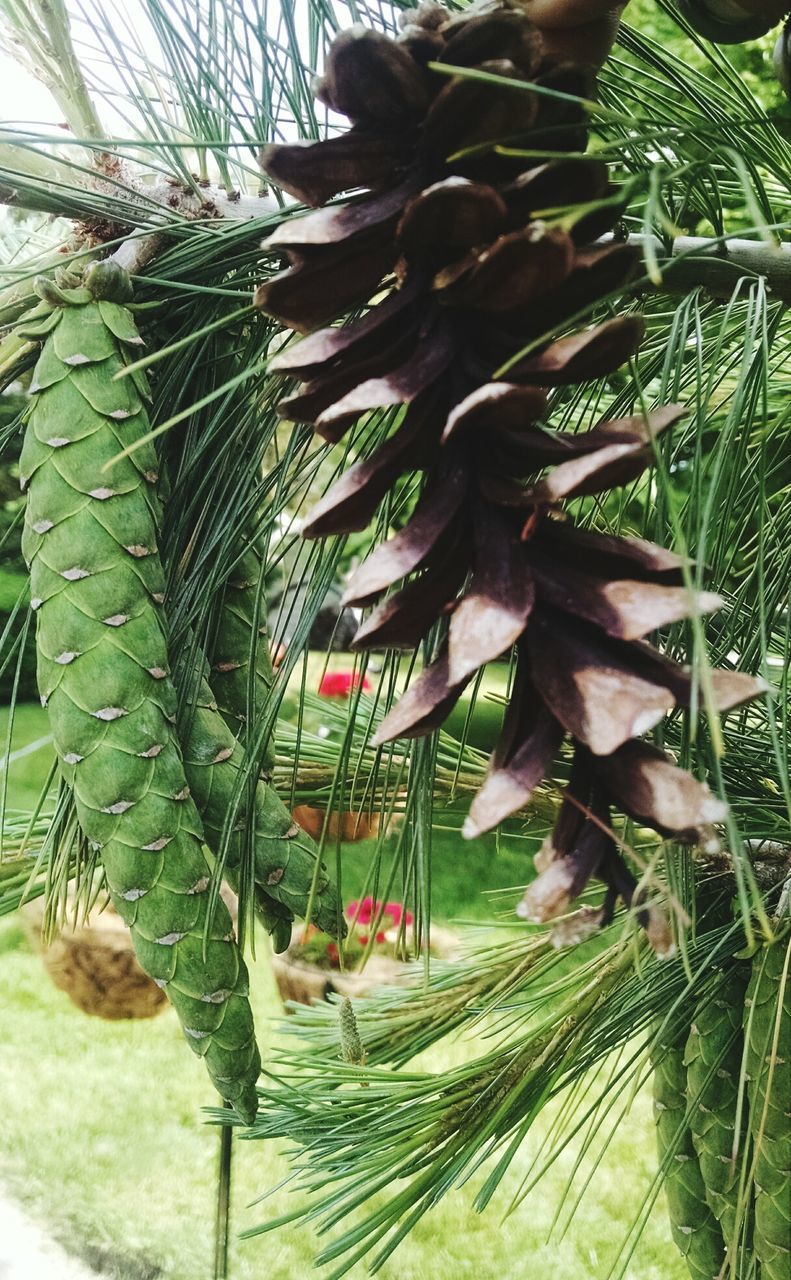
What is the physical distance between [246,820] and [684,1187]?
0.17 m

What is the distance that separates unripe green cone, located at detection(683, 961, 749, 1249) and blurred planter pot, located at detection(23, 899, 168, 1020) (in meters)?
0.86

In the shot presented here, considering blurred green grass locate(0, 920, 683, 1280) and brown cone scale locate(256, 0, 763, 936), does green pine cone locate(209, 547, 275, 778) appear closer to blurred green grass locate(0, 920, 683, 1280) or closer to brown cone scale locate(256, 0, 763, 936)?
brown cone scale locate(256, 0, 763, 936)

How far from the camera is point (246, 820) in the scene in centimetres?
17

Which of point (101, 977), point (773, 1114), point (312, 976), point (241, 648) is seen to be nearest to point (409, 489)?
point (241, 648)

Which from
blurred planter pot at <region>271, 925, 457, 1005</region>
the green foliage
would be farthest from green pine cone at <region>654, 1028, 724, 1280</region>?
blurred planter pot at <region>271, 925, 457, 1005</region>

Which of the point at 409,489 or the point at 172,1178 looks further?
the point at 172,1178

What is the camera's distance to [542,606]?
0.11 meters

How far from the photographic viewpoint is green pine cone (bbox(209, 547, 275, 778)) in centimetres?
19

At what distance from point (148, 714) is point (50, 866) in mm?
66

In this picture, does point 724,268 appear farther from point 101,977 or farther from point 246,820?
point 101,977

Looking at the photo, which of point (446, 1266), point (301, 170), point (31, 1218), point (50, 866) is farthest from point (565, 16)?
point (31, 1218)

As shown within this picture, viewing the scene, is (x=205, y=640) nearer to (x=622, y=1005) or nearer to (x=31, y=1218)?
(x=622, y=1005)

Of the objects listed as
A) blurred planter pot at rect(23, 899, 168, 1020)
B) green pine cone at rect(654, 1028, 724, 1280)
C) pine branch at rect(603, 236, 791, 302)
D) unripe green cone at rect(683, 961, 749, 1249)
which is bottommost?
blurred planter pot at rect(23, 899, 168, 1020)

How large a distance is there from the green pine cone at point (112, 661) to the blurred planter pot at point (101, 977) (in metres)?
0.91
